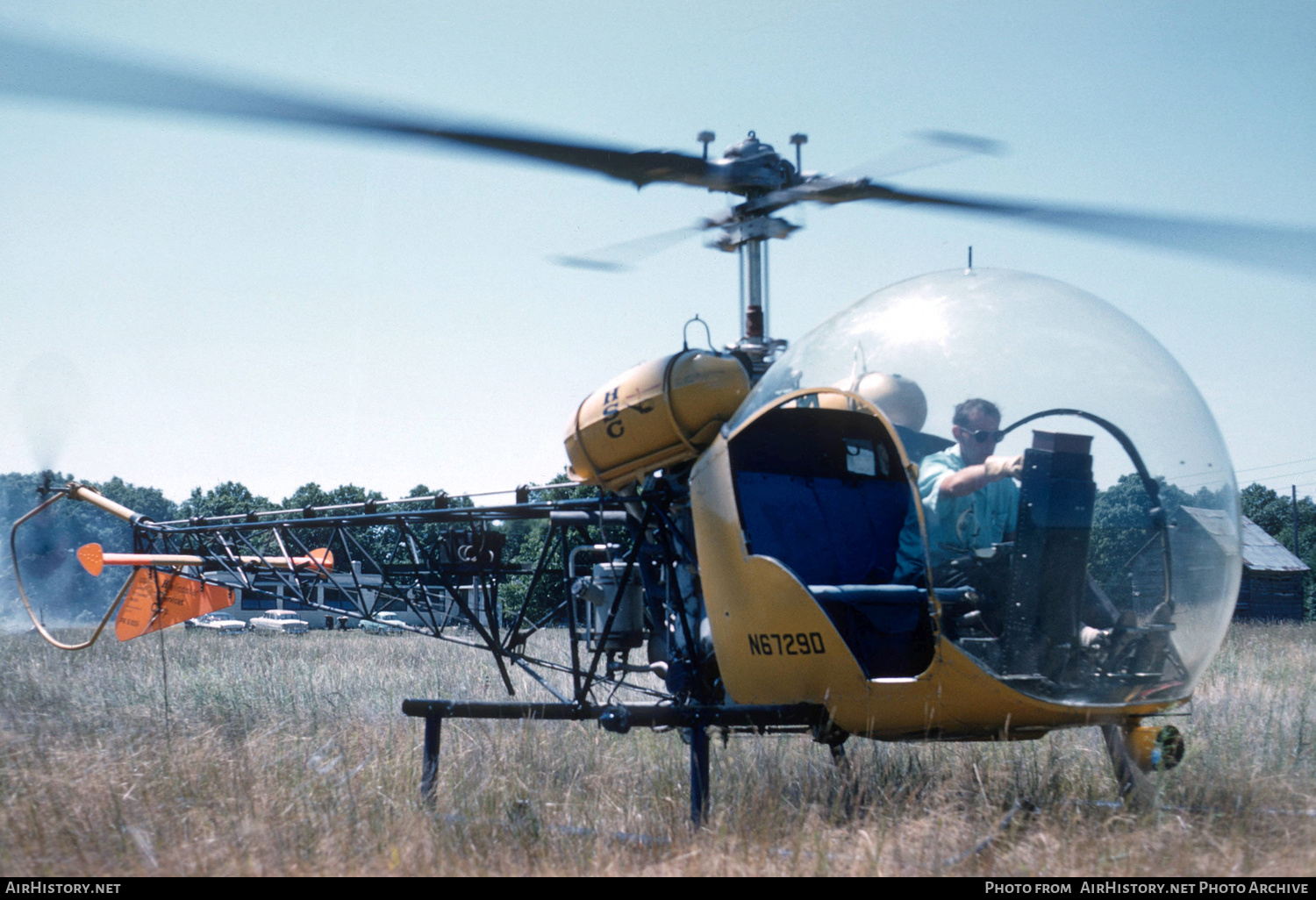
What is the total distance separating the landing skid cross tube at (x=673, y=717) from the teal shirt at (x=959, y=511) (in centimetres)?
101

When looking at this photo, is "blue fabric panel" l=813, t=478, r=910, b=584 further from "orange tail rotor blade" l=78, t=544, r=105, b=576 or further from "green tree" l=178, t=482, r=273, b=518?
"green tree" l=178, t=482, r=273, b=518

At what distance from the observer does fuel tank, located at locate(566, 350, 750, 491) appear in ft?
17.8

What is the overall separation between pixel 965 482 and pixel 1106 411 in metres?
0.75

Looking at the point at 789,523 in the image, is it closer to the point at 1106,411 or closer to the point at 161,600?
the point at 1106,411

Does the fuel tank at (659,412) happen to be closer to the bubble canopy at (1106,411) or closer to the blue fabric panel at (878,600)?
the bubble canopy at (1106,411)

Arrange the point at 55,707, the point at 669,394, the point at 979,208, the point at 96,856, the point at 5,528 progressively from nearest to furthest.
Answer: the point at 96,856
the point at 979,208
the point at 669,394
the point at 55,707
the point at 5,528

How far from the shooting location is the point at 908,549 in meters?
5.19

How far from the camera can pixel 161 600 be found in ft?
34.9

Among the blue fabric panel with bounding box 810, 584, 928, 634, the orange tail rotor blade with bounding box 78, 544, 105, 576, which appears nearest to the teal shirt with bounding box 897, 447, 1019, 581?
the blue fabric panel with bounding box 810, 584, 928, 634

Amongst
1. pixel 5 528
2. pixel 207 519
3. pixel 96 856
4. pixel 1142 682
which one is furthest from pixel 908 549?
pixel 5 528

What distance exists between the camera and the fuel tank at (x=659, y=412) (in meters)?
5.42

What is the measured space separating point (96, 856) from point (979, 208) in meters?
4.92

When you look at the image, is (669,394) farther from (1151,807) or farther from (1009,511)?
(1151,807)

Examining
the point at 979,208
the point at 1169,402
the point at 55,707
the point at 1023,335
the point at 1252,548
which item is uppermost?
the point at 979,208
